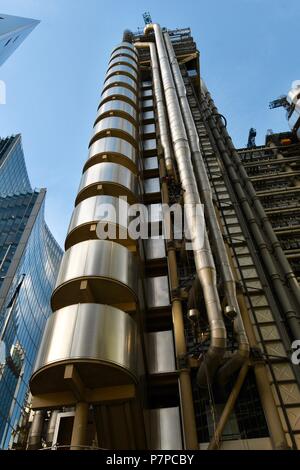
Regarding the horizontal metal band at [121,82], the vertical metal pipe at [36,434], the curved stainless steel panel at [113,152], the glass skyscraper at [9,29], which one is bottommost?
the vertical metal pipe at [36,434]

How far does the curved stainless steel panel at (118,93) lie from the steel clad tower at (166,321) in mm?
5036

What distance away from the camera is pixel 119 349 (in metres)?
10.2

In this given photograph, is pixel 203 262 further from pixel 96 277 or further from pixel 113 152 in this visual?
pixel 113 152

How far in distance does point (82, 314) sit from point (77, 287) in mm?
2075

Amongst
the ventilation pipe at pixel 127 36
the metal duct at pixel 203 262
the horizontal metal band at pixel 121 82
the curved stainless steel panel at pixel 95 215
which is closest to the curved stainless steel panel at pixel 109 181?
the curved stainless steel panel at pixel 95 215

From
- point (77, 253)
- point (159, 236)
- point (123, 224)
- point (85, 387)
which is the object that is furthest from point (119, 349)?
point (159, 236)

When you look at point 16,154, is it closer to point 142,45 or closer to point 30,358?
point 30,358

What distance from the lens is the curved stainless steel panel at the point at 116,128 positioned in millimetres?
22078

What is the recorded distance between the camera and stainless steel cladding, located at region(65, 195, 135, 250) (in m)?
15.0

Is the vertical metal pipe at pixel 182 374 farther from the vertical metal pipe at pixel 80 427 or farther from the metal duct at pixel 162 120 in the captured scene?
the metal duct at pixel 162 120

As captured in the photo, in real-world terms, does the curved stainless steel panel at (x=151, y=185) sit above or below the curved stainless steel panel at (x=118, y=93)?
below

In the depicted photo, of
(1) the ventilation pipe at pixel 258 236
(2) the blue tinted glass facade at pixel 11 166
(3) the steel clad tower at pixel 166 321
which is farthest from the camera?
(2) the blue tinted glass facade at pixel 11 166

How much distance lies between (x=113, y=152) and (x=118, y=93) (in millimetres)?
9053

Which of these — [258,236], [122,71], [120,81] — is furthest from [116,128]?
[122,71]
